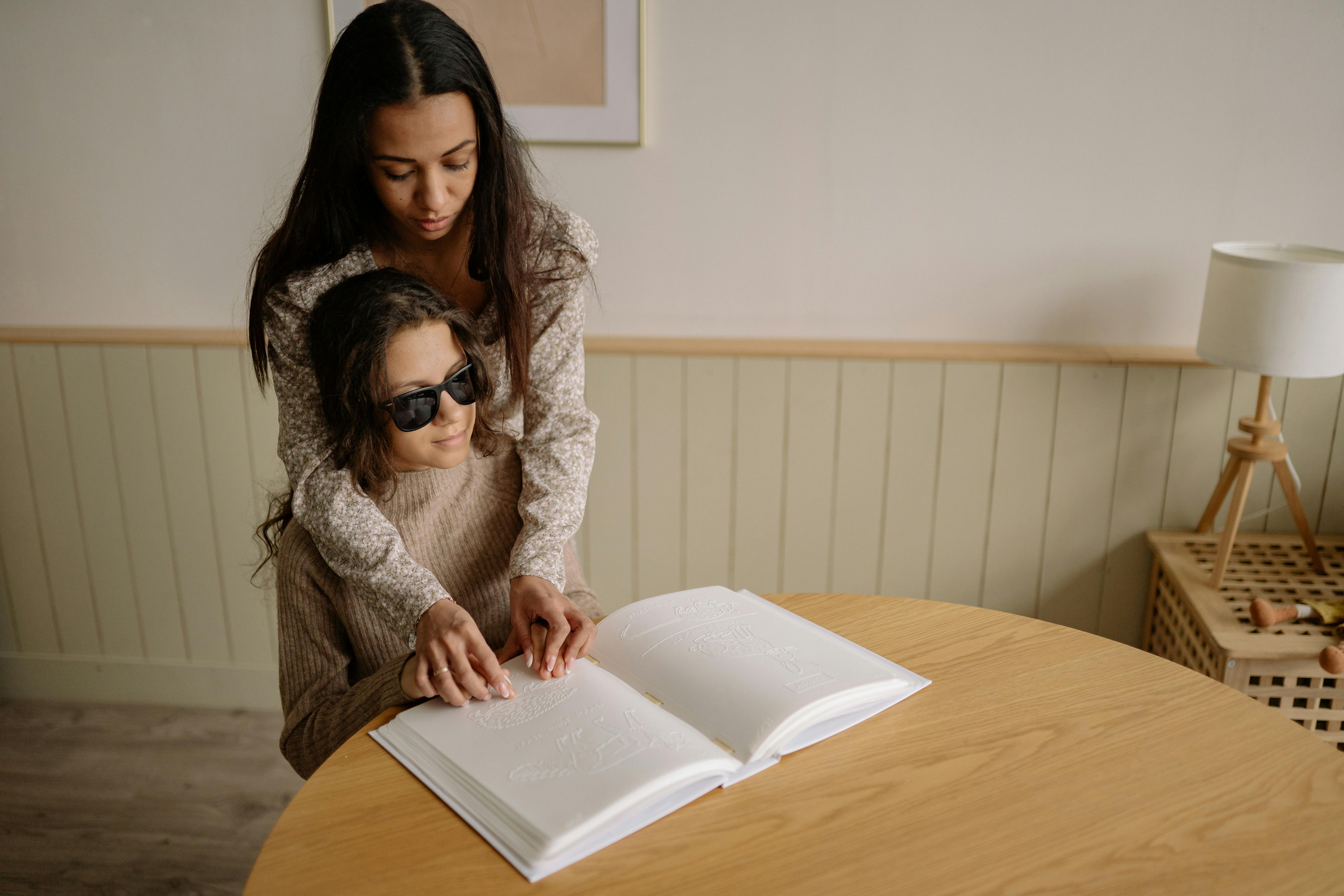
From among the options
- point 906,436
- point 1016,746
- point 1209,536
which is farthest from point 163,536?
point 1209,536

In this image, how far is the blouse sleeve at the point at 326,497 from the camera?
1.07 metres

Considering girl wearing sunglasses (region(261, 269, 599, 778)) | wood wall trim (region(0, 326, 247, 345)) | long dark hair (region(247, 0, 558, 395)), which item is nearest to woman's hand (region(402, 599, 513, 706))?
girl wearing sunglasses (region(261, 269, 599, 778))

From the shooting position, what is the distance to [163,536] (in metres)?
2.19

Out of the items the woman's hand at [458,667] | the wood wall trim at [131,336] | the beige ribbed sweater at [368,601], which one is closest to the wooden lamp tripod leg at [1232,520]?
the beige ribbed sweater at [368,601]

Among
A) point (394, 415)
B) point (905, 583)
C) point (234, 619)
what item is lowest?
point (234, 619)

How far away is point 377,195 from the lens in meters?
1.12

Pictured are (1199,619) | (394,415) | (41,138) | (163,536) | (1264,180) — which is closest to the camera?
(394,415)

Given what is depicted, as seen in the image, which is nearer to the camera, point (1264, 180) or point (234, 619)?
point (1264, 180)

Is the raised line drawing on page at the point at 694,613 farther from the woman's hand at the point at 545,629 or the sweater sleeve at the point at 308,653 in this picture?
the sweater sleeve at the point at 308,653

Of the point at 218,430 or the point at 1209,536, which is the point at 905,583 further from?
the point at 218,430

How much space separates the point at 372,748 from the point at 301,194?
66cm

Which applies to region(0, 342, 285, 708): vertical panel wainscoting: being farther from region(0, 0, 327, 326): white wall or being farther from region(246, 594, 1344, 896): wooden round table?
region(246, 594, 1344, 896): wooden round table

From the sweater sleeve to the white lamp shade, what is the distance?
1551 millimetres

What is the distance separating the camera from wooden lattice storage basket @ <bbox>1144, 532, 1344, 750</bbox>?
63.2 inches
